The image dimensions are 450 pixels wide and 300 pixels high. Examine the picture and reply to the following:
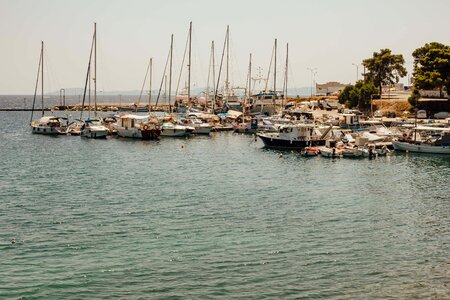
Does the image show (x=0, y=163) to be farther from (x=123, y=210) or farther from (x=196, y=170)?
(x=123, y=210)

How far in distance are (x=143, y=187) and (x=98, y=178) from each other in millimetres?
7149

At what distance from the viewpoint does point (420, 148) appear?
3022 inches

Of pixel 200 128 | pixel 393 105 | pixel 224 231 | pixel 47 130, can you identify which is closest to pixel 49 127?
pixel 47 130

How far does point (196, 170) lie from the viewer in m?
63.3

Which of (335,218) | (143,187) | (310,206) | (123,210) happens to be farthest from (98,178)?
(335,218)

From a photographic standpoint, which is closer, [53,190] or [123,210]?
[123,210]

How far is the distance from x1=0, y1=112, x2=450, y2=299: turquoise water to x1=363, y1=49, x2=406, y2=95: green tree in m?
76.4

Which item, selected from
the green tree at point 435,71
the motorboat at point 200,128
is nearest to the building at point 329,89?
the green tree at point 435,71

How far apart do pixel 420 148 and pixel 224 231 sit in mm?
48322

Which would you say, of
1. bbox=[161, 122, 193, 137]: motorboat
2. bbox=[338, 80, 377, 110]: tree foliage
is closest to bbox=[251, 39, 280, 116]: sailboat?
bbox=[338, 80, 377, 110]: tree foliage

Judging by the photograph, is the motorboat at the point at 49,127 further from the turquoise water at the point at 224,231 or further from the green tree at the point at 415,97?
the green tree at the point at 415,97

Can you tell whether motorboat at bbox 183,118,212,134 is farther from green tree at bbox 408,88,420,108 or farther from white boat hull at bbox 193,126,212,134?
green tree at bbox 408,88,420,108

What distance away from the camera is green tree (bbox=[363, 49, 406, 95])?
13888 centimetres

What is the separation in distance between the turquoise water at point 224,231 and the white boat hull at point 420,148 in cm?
898
